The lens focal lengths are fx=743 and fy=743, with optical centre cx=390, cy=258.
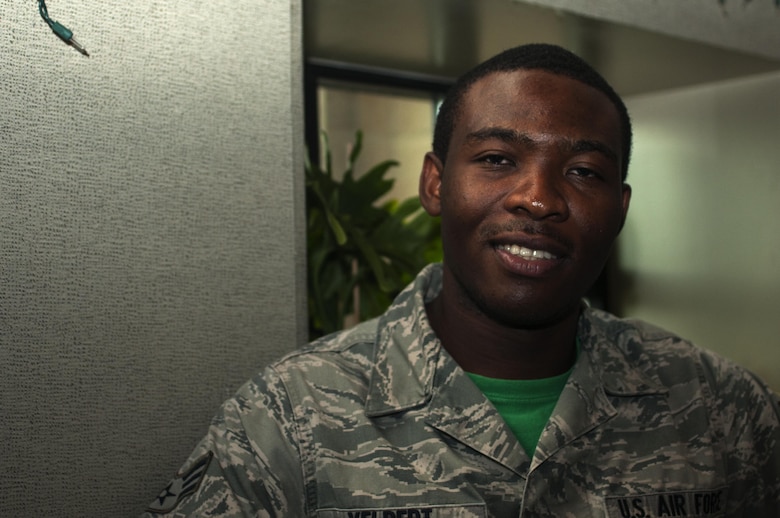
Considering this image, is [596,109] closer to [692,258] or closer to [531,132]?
[531,132]

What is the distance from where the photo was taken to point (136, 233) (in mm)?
977

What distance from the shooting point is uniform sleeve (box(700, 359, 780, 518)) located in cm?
113

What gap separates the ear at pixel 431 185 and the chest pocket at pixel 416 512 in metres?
0.43

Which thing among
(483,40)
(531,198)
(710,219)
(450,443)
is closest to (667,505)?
(450,443)

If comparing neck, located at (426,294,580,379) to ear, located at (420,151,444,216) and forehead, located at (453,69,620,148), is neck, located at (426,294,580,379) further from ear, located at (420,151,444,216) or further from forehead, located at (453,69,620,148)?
forehead, located at (453,69,620,148)

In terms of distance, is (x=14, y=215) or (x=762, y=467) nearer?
(x=14, y=215)

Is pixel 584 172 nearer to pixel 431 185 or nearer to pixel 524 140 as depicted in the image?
pixel 524 140

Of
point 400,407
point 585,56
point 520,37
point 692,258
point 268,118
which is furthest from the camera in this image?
point 692,258

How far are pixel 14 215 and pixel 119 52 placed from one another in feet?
0.81

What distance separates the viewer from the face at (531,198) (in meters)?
0.99

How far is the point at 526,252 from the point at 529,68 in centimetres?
27

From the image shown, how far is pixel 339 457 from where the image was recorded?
37.4 inches

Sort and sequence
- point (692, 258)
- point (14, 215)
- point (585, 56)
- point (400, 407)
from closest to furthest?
point (14, 215)
point (400, 407)
point (585, 56)
point (692, 258)

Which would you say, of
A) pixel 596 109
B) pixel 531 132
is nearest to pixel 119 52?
pixel 531 132
